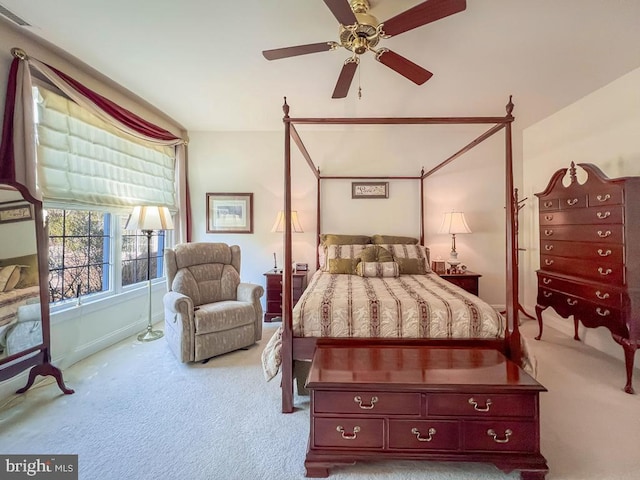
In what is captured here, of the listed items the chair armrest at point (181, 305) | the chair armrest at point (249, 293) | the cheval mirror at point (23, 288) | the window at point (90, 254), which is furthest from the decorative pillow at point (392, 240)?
the cheval mirror at point (23, 288)

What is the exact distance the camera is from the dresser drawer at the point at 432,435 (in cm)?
150

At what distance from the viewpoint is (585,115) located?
128 inches

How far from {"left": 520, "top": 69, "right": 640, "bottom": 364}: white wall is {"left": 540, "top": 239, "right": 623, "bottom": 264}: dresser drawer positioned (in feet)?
2.73

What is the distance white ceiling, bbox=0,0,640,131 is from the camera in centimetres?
198

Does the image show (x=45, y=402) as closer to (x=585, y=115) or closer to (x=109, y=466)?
(x=109, y=466)

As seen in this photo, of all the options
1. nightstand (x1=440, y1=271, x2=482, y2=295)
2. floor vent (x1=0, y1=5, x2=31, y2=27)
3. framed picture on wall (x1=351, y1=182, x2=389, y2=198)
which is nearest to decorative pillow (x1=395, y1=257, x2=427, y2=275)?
nightstand (x1=440, y1=271, x2=482, y2=295)

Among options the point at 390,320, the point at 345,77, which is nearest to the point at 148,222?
the point at 345,77

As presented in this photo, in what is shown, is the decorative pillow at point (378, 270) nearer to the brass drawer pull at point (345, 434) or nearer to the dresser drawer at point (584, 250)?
the dresser drawer at point (584, 250)

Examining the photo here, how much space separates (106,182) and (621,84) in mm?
5284

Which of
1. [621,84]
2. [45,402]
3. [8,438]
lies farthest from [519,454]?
[621,84]

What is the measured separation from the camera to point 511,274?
79.4 inches

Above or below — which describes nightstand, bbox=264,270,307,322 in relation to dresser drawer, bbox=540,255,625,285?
below

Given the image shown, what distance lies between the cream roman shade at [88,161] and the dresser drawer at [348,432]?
2.85 metres

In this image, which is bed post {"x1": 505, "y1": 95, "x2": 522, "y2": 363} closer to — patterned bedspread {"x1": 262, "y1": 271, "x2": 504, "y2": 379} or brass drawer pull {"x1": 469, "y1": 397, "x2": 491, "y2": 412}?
patterned bedspread {"x1": 262, "y1": 271, "x2": 504, "y2": 379}
